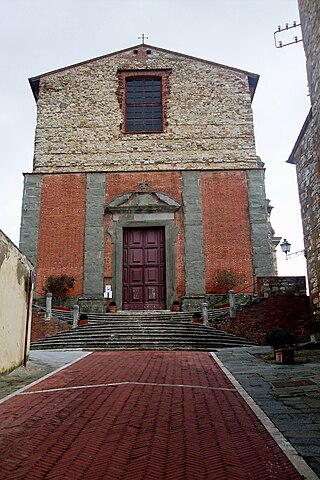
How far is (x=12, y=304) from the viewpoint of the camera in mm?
6859

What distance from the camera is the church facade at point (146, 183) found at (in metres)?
14.7

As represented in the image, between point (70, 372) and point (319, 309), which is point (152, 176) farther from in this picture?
point (70, 372)

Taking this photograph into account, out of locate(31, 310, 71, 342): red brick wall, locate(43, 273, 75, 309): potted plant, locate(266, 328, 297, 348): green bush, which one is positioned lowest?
locate(266, 328, 297, 348): green bush

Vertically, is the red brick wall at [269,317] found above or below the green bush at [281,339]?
above

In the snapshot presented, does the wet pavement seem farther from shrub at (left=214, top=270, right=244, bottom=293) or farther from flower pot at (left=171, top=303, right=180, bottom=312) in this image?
shrub at (left=214, top=270, right=244, bottom=293)

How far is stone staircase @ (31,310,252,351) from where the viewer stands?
33.9 ft

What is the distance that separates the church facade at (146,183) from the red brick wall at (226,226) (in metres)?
0.04

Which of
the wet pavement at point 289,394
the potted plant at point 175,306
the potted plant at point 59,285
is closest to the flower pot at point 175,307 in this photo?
the potted plant at point 175,306

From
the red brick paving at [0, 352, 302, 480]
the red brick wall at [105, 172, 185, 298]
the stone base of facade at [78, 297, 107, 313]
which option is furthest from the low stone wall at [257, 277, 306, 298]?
the red brick paving at [0, 352, 302, 480]

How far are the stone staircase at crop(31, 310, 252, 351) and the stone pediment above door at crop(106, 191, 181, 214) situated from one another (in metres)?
4.18

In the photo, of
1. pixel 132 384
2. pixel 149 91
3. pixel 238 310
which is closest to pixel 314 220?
pixel 238 310

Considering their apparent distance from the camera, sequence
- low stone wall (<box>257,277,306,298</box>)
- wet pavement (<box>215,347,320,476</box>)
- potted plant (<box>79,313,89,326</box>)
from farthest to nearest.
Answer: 1. potted plant (<box>79,313,89,326</box>)
2. low stone wall (<box>257,277,306,298</box>)
3. wet pavement (<box>215,347,320,476</box>)

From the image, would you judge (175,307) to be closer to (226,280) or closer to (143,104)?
(226,280)

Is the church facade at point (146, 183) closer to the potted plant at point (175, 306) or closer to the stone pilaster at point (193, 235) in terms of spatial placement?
the stone pilaster at point (193, 235)
